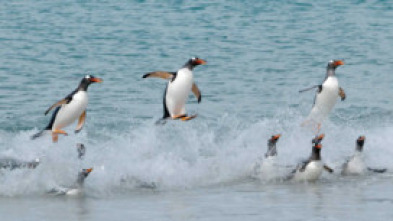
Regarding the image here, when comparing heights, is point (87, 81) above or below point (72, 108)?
above

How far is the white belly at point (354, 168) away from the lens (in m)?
10.6

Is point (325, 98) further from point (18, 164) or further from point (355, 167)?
point (18, 164)

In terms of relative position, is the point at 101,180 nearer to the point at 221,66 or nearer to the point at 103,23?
the point at 221,66

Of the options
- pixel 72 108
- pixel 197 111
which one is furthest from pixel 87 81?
pixel 197 111

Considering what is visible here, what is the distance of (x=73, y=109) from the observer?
36.3 ft

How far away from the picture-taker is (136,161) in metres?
10.8

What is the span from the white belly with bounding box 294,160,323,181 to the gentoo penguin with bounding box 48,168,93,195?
2.23 metres

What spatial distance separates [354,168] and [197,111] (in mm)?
5004

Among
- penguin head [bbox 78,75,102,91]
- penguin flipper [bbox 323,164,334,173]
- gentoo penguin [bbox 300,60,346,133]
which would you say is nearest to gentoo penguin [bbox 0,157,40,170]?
penguin head [bbox 78,75,102,91]

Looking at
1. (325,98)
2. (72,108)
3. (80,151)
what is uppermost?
(72,108)

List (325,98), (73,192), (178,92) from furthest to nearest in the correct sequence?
(325,98), (178,92), (73,192)

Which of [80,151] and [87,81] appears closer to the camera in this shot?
[80,151]

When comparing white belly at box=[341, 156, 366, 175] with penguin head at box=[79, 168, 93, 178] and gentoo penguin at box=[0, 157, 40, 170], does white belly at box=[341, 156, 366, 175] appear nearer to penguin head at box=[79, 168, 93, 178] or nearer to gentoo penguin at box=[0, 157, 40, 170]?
penguin head at box=[79, 168, 93, 178]

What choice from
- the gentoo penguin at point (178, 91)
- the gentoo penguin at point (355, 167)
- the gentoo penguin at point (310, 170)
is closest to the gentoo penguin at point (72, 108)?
the gentoo penguin at point (178, 91)
